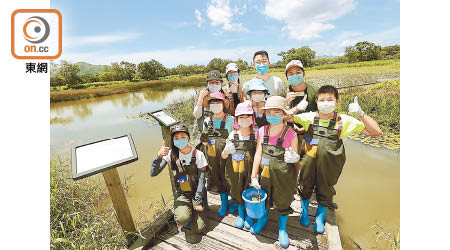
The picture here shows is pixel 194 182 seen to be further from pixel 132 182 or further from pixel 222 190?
pixel 132 182

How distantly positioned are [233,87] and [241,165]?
1.29 meters

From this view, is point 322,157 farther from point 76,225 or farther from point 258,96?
point 76,225

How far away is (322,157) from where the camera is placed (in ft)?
6.81

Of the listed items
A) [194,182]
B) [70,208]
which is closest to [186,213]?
[194,182]

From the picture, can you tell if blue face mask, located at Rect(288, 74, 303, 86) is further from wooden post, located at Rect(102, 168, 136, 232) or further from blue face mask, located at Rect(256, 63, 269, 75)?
wooden post, located at Rect(102, 168, 136, 232)

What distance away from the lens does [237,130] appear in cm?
230

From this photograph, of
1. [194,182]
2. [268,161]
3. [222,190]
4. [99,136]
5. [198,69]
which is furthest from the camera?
[198,69]

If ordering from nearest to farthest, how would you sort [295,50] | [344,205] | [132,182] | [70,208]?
[70,208] < [344,205] < [132,182] < [295,50]

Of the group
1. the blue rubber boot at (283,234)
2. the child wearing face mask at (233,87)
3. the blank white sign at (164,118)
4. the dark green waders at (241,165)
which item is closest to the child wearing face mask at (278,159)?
the blue rubber boot at (283,234)

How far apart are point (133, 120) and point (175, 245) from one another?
9660 millimetres

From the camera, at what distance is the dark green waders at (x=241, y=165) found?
223cm

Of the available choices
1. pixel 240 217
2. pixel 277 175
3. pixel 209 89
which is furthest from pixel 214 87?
pixel 240 217

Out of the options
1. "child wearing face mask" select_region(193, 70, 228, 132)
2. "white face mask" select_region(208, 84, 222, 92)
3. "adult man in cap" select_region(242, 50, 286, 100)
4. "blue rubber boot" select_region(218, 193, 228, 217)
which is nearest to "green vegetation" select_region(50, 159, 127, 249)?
"blue rubber boot" select_region(218, 193, 228, 217)

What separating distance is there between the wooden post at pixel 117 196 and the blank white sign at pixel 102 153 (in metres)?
0.23
